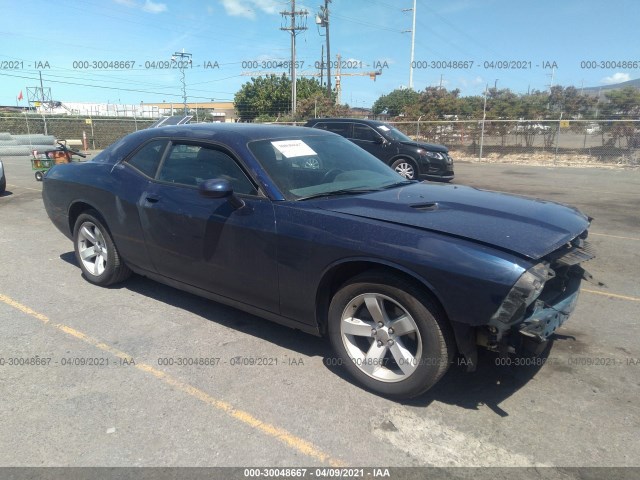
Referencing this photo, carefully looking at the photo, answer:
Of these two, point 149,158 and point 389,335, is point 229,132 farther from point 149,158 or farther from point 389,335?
point 389,335

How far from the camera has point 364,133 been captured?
12805 millimetres

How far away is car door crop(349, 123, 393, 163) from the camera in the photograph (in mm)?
12664

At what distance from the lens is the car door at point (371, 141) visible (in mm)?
12664

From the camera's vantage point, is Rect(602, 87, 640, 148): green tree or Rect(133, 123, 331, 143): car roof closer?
Rect(133, 123, 331, 143): car roof

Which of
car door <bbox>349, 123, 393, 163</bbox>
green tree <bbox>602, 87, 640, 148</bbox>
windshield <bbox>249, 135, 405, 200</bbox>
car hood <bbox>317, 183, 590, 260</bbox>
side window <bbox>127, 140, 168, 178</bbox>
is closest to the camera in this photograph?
car hood <bbox>317, 183, 590, 260</bbox>

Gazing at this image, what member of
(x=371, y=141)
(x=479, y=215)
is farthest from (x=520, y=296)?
(x=371, y=141)

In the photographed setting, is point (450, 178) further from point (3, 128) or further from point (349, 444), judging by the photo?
point (3, 128)

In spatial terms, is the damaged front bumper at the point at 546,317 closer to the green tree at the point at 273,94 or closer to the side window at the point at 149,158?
the side window at the point at 149,158

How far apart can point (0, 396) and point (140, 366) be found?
2.75 feet

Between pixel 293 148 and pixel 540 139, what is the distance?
2141cm

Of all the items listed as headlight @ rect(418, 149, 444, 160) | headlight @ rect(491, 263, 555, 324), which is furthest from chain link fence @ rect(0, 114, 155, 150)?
headlight @ rect(491, 263, 555, 324)

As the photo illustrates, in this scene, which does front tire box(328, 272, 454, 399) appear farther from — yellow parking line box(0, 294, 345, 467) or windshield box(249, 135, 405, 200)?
windshield box(249, 135, 405, 200)

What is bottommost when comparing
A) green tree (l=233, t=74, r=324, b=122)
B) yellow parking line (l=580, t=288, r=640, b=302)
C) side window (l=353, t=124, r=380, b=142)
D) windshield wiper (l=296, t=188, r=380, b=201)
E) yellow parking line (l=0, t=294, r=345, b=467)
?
yellow parking line (l=0, t=294, r=345, b=467)

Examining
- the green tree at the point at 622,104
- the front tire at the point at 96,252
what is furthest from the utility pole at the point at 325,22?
the front tire at the point at 96,252
